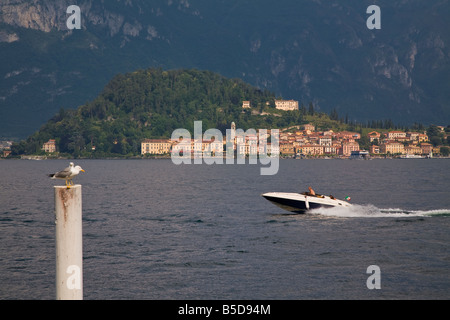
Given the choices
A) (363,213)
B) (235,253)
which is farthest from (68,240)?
(363,213)

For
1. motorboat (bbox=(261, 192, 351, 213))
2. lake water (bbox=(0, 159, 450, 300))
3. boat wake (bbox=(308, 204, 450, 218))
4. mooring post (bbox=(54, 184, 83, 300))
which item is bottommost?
lake water (bbox=(0, 159, 450, 300))

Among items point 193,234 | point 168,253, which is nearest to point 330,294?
point 168,253

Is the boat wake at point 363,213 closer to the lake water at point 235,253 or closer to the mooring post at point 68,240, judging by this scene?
the lake water at point 235,253

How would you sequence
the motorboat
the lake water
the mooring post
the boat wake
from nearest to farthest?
the mooring post, the lake water, the motorboat, the boat wake

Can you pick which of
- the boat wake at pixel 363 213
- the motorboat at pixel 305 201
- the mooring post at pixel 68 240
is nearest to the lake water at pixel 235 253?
the boat wake at pixel 363 213

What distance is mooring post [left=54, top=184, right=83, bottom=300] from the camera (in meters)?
17.9

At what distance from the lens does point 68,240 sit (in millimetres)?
18234

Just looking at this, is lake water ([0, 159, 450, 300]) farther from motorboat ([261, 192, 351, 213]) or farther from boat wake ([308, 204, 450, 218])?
motorboat ([261, 192, 351, 213])

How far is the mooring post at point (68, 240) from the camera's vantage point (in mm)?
17922

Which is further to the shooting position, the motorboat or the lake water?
the motorboat

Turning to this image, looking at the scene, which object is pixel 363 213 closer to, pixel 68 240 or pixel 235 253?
pixel 235 253

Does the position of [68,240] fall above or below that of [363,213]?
above

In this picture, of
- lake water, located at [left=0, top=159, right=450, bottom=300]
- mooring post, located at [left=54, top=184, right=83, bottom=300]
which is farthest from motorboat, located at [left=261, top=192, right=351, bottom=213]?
mooring post, located at [left=54, top=184, right=83, bottom=300]

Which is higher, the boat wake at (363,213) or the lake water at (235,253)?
the boat wake at (363,213)
